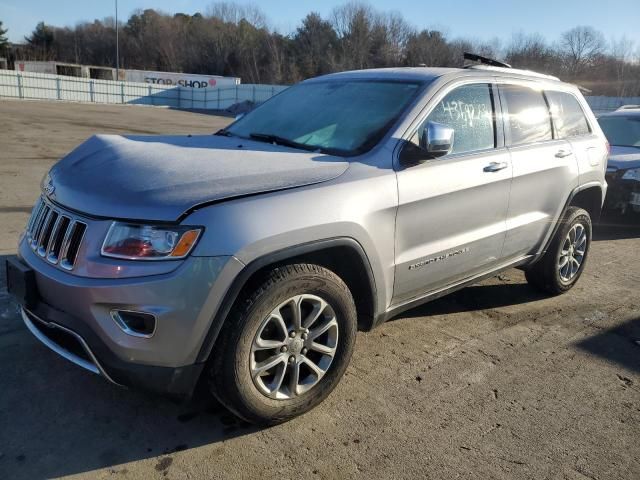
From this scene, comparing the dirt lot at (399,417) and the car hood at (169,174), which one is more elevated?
the car hood at (169,174)

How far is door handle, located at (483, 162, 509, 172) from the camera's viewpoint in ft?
12.1

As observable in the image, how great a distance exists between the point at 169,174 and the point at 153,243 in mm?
410

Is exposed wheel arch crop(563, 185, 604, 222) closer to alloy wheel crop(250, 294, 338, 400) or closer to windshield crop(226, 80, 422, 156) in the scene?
windshield crop(226, 80, 422, 156)

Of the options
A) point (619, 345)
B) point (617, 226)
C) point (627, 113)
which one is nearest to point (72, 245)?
point (619, 345)

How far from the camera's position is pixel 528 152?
13.5ft

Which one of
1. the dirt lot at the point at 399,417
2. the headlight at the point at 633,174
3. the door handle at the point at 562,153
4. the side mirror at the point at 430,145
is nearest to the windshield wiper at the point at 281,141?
the side mirror at the point at 430,145

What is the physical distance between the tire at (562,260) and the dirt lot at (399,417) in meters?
0.58

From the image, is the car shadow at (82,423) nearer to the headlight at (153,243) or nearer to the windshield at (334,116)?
the headlight at (153,243)

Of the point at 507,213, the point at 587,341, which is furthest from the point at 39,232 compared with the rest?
the point at 587,341

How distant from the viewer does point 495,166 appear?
12.3 feet

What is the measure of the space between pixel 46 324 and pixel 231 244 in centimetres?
99

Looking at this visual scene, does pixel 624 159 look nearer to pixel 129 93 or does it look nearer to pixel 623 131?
pixel 623 131

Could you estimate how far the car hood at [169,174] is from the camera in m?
2.43

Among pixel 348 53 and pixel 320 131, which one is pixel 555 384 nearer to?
pixel 320 131
